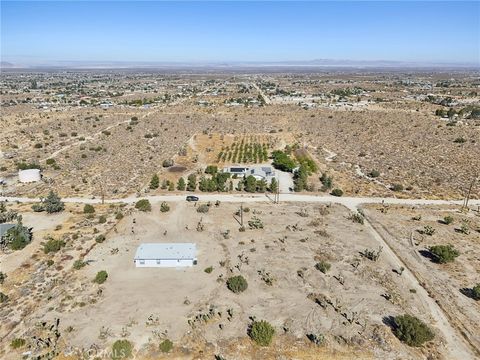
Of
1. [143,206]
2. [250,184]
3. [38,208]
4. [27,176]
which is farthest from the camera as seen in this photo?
[27,176]

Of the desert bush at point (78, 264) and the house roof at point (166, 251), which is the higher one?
the house roof at point (166, 251)

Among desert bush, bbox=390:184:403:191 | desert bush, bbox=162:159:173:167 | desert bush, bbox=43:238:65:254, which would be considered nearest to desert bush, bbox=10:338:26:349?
desert bush, bbox=43:238:65:254

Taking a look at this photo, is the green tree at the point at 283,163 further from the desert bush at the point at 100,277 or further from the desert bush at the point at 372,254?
the desert bush at the point at 100,277

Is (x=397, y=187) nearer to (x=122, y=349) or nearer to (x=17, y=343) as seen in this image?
(x=122, y=349)

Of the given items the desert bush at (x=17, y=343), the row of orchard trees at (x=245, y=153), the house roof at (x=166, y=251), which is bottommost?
the row of orchard trees at (x=245, y=153)

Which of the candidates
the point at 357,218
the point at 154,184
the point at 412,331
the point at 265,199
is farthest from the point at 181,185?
the point at 412,331

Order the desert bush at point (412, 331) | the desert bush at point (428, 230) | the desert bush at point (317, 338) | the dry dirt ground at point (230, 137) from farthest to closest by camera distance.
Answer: the dry dirt ground at point (230, 137), the desert bush at point (428, 230), the desert bush at point (317, 338), the desert bush at point (412, 331)

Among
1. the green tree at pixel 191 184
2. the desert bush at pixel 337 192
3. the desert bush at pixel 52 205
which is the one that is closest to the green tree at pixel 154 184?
the green tree at pixel 191 184
